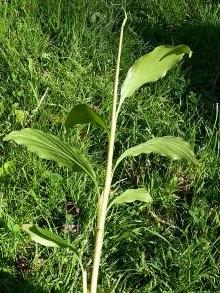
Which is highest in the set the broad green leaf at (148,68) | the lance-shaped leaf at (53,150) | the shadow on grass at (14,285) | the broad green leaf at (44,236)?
the broad green leaf at (148,68)

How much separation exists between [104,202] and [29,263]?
710mm

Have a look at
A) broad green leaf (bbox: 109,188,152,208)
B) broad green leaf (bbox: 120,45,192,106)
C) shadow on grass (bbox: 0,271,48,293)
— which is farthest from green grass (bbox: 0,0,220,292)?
broad green leaf (bbox: 120,45,192,106)

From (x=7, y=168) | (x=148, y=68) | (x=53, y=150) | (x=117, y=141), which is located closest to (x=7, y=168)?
(x=7, y=168)

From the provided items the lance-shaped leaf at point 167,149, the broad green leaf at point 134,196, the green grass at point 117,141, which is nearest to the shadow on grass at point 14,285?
the green grass at point 117,141

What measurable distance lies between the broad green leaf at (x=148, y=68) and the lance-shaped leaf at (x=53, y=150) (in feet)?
0.65

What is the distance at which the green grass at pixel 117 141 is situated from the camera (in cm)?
194

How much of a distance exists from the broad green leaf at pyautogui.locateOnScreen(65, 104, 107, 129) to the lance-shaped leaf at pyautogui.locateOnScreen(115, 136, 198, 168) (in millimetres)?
127

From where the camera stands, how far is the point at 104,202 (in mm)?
1340

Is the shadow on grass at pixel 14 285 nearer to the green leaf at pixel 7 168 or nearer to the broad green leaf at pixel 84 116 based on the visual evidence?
the green leaf at pixel 7 168

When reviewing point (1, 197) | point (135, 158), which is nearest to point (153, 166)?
point (135, 158)

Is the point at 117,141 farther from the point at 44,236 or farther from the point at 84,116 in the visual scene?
the point at 44,236

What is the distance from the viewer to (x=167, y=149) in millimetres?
1480

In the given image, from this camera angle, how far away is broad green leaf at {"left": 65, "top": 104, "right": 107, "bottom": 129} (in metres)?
1.38

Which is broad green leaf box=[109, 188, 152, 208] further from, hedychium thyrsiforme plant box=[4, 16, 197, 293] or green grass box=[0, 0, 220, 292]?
green grass box=[0, 0, 220, 292]
